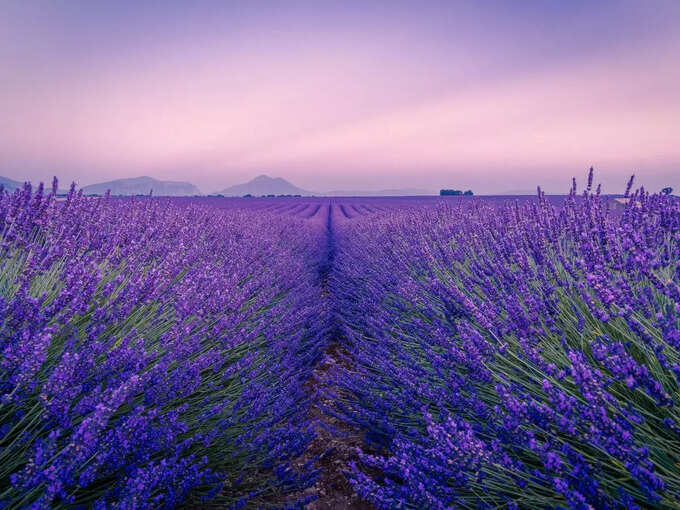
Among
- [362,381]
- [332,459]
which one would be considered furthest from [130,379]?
[332,459]

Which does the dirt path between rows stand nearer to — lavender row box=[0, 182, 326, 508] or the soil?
the soil

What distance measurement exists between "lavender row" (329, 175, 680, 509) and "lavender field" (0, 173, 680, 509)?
0.04 ft

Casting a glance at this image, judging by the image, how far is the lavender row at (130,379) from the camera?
3.19ft

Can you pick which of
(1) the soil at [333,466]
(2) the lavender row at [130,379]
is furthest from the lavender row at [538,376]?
(2) the lavender row at [130,379]

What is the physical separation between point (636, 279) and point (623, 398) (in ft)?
1.74

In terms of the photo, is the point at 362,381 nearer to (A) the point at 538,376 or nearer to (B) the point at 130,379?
(A) the point at 538,376

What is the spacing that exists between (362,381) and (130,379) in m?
1.40

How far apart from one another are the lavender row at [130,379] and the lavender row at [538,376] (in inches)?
20.1

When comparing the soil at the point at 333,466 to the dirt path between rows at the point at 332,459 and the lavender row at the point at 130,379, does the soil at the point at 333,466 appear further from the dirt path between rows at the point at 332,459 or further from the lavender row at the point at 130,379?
the lavender row at the point at 130,379

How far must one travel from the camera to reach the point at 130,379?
0.94m

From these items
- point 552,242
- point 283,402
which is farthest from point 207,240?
point 552,242

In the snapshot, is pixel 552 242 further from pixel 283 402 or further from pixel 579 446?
pixel 283 402

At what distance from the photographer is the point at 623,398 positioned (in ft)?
4.04

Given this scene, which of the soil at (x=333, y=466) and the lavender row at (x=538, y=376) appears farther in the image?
the soil at (x=333, y=466)
